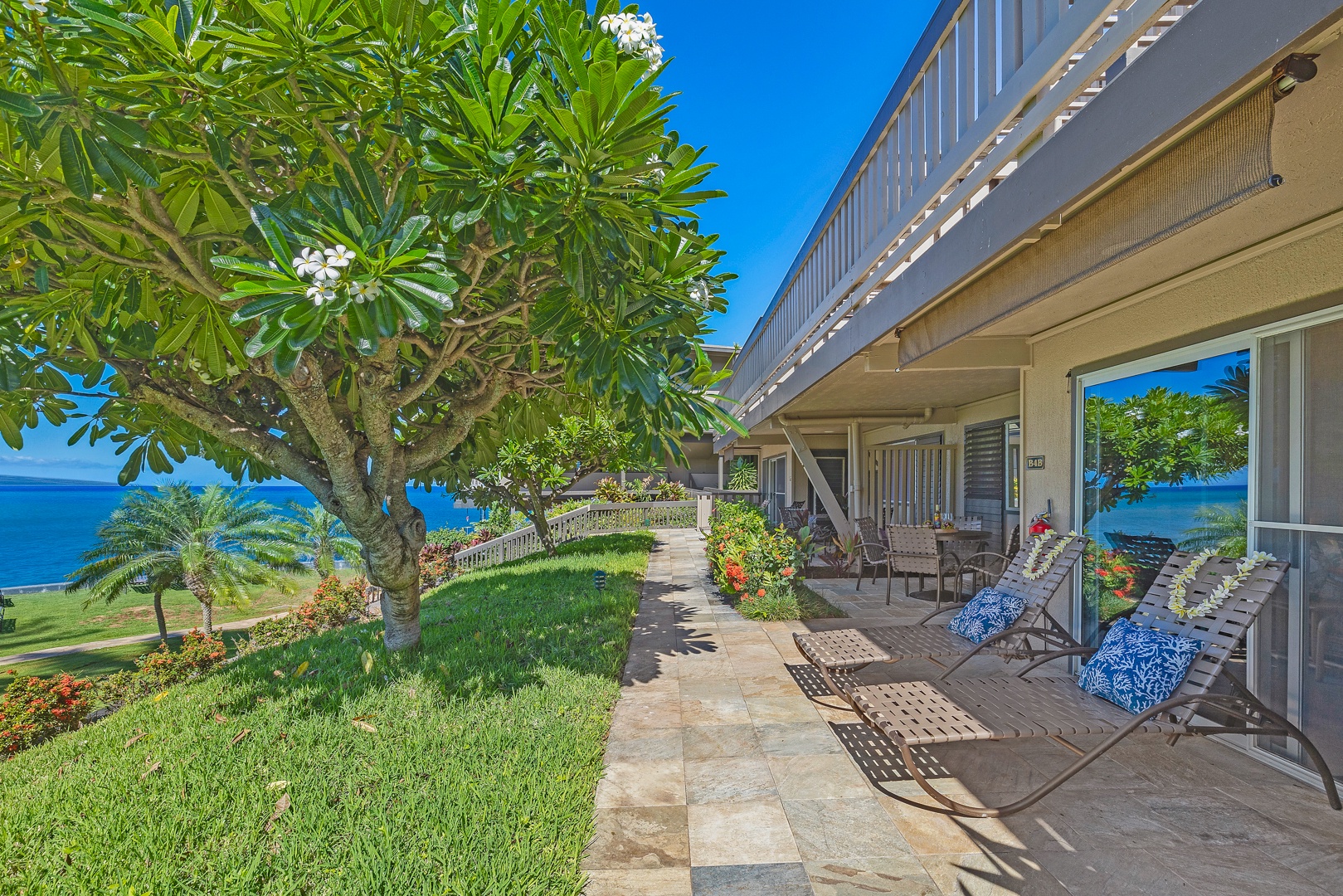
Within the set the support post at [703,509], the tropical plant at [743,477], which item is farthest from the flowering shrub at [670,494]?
the support post at [703,509]

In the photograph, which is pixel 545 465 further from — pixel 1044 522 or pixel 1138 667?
pixel 1138 667

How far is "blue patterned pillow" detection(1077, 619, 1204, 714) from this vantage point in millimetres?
3152

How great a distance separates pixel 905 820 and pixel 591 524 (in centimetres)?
1750

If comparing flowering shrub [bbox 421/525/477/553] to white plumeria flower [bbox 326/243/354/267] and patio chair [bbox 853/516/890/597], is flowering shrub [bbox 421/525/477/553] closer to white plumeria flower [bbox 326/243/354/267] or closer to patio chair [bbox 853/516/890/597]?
patio chair [bbox 853/516/890/597]

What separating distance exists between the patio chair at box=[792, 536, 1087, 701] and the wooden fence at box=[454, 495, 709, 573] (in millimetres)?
12086

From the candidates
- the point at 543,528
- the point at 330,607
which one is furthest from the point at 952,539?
the point at 330,607

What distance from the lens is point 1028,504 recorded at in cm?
579

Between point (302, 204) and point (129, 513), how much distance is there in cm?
1943

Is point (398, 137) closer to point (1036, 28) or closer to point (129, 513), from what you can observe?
point (1036, 28)

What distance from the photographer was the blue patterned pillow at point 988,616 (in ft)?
14.9

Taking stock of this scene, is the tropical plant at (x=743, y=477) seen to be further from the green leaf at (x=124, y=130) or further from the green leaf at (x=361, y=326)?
the green leaf at (x=124, y=130)

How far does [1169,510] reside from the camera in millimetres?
4148

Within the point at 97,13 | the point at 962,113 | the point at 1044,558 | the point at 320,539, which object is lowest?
the point at 320,539

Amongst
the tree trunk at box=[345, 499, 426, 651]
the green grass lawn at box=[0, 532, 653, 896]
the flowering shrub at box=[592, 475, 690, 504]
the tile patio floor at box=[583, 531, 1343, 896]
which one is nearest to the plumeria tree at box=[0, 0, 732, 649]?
the tree trunk at box=[345, 499, 426, 651]
